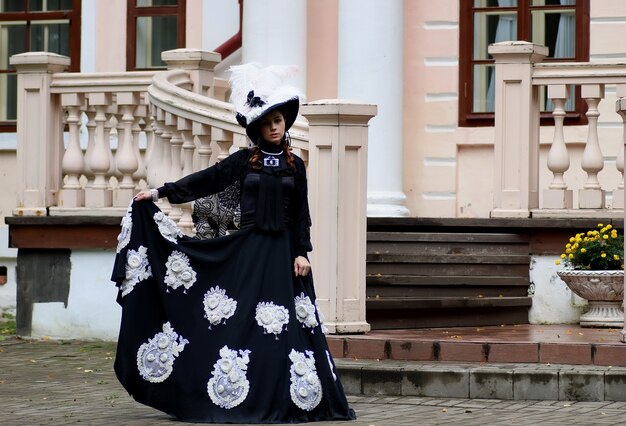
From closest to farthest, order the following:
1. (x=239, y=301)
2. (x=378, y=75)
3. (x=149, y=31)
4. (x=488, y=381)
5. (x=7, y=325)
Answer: (x=239, y=301)
(x=488, y=381)
(x=378, y=75)
(x=7, y=325)
(x=149, y=31)

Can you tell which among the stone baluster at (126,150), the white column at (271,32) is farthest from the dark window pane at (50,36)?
the stone baluster at (126,150)

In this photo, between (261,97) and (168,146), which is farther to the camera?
(168,146)

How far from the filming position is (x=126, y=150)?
453 inches

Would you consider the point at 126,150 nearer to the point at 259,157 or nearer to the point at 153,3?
the point at 153,3

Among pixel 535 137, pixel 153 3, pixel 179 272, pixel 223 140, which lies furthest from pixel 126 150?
pixel 179 272

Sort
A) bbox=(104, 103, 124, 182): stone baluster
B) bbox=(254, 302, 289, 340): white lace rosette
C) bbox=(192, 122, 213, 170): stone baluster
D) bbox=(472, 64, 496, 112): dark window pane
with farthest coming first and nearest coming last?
bbox=(472, 64, 496, 112): dark window pane
bbox=(104, 103, 124, 182): stone baluster
bbox=(192, 122, 213, 170): stone baluster
bbox=(254, 302, 289, 340): white lace rosette

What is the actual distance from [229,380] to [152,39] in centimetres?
700

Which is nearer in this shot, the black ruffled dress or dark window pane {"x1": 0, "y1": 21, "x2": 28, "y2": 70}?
the black ruffled dress

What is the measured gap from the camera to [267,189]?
320 inches

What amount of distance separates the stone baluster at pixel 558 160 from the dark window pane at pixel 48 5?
17.9ft

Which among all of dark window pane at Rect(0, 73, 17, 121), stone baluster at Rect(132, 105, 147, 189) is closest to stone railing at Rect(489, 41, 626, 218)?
stone baluster at Rect(132, 105, 147, 189)

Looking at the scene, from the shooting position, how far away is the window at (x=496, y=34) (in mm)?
13055

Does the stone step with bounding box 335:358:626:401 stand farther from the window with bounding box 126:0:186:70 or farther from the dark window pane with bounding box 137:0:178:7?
the dark window pane with bounding box 137:0:178:7

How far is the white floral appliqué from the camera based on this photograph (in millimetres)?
8125
